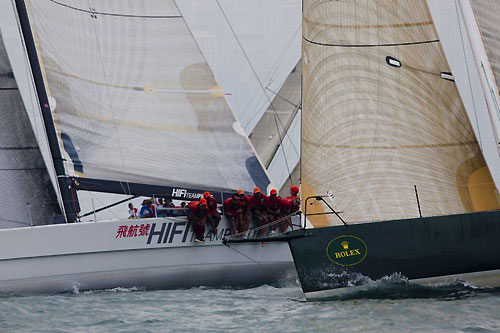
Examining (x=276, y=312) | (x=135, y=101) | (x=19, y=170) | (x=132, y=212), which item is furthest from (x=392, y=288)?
(x=19, y=170)

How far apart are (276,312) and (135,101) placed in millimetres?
6002

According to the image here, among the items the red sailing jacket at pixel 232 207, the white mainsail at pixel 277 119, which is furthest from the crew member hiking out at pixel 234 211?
the white mainsail at pixel 277 119

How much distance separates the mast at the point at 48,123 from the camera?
666 inches

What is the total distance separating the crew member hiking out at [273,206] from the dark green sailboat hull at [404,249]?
3.46m

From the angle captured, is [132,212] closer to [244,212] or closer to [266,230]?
[244,212]

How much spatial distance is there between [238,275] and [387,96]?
4.39 metres

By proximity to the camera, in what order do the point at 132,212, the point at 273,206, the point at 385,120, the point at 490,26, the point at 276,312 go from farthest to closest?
1. the point at 132,212
2. the point at 273,206
3. the point at 385,120
4. the point at 490,26
5. the point at 276,312

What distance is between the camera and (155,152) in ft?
56.8

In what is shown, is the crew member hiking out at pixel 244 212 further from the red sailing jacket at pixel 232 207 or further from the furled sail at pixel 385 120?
the furled sail at pixel 385 120

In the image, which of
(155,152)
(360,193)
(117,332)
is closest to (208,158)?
(155,152)

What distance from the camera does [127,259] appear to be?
16.3 m

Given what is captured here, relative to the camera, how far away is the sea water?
1139 cm

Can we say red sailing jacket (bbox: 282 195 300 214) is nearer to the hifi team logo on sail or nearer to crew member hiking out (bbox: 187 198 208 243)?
crew member hiking out (bbox: 187 198 208 243)

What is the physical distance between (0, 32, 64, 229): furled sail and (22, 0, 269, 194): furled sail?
47 centimetres
